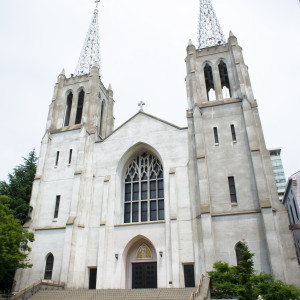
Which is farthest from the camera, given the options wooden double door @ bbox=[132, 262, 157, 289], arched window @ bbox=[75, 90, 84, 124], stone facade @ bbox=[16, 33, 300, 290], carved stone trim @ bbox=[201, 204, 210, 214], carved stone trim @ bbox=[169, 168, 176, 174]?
arched window @ bbox=[75, 90, 84, 124]

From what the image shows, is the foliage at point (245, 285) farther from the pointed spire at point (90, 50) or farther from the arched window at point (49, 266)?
the pointed spire at point (90, 50)

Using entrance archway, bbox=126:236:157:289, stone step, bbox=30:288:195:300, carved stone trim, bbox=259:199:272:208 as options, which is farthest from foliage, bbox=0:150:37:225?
carved stone trim, bbox=259:199:272:208

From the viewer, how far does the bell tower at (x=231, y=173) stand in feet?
59.0

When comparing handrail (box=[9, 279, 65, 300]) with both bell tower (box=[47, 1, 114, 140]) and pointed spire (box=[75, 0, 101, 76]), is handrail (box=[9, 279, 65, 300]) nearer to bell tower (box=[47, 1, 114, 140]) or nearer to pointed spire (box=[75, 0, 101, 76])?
bell tower (box=[47, 1, 114, 140])

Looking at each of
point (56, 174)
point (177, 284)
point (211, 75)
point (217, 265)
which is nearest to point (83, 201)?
point (56, 174)

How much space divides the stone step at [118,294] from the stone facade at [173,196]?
2081mm

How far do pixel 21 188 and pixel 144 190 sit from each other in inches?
440

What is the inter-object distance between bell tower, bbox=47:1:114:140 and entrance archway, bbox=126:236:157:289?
35.6ft

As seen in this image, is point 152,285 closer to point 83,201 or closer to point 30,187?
point 83,201

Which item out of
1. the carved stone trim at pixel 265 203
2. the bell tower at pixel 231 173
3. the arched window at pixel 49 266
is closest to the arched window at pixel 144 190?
the bell tower at pixel 231 173

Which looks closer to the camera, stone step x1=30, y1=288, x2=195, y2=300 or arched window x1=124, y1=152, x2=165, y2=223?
stone step x1=30, y1=288, x2=195, y2=300

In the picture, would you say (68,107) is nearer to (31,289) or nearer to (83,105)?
(83,105)

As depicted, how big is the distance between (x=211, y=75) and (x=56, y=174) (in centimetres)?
1751

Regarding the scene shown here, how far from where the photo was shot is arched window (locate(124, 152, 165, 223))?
2238 centimetres
